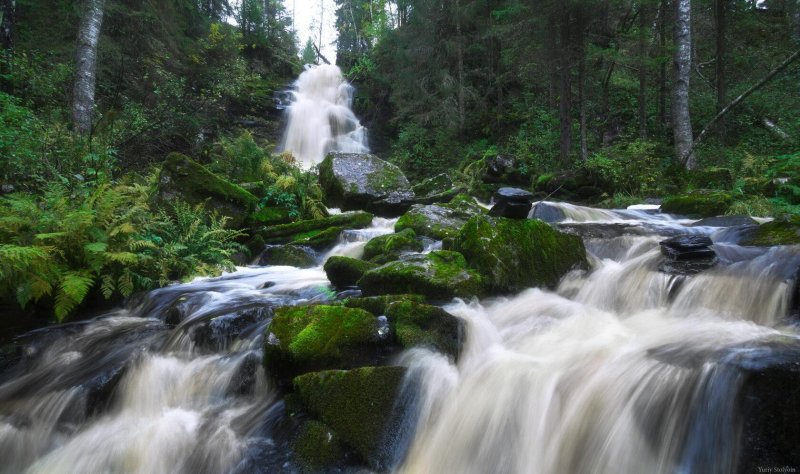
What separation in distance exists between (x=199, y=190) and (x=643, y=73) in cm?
1506

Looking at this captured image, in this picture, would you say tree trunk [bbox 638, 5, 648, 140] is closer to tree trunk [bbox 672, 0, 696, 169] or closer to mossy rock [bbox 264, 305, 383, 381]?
tree trunk [bbox 672, 0, 696, 169]

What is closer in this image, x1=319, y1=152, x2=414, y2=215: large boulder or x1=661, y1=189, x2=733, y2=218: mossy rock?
x1=661, y1=189, x2=733, y2=218: mossy rock

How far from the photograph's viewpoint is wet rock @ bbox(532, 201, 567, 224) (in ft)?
32.5

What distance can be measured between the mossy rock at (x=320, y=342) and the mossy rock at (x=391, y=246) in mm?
2651

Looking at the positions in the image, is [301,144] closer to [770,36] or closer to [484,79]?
[484,79]

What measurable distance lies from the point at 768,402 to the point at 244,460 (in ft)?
10.7

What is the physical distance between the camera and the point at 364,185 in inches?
481

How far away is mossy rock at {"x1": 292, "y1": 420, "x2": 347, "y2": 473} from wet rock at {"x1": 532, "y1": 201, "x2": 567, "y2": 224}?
8062 millimetres

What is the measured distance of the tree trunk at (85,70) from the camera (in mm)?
10383

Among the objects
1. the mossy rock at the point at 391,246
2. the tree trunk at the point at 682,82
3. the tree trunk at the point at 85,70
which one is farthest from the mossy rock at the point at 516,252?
the tree trunk at the point at 85,70

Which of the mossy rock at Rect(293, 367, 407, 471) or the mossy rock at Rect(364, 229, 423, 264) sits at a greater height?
the mossy rock at Rect(364, 229, 423, 264)

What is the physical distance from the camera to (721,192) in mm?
8922

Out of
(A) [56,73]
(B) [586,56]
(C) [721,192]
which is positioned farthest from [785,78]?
(A) [56,73]

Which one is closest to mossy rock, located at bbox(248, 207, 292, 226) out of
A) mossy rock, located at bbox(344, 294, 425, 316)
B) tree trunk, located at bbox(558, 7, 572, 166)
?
mossy rock, located at bbox(344, 294, 425, 316)
